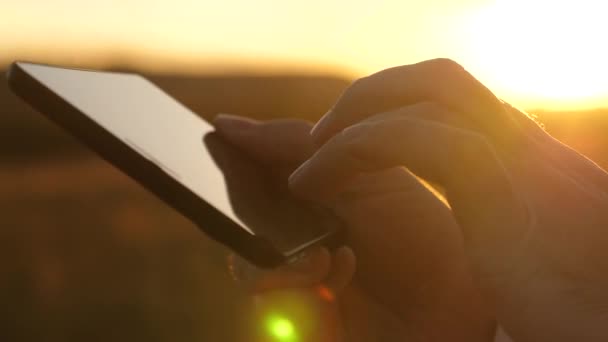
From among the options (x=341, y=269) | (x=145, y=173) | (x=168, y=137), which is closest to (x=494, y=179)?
(x=145, y=173)

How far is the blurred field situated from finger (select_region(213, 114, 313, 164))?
6.63 ft

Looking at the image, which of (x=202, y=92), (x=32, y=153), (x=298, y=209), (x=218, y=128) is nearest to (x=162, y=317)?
(x=218, y=128)

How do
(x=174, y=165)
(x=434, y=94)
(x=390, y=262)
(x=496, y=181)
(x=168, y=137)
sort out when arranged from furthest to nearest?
(x=390, y=262) < (x=168, y=137) < (x=174, y=165) < (x=434, y=94) < (x=496, y=181)

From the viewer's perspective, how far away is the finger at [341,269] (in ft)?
7.70

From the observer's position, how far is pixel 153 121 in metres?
2.42

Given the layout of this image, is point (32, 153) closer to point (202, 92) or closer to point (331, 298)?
point (331, 298)

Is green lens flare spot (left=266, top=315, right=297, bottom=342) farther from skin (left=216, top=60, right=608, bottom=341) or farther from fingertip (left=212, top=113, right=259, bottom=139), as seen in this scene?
skin (left=216, top=60, right=608, bottom=341)

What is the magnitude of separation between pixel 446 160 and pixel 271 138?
124 centimetres

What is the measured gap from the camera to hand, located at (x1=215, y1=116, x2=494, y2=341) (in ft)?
7.77

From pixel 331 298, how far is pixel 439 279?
30 cm

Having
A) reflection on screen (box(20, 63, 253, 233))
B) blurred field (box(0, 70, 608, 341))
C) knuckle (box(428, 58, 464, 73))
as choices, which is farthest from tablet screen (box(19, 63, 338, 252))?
blurred field (box(0, 70, 608, 341))

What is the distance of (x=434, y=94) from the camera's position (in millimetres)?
1536

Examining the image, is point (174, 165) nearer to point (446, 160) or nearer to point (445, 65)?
point (445, 65)

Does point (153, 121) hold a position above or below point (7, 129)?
above
